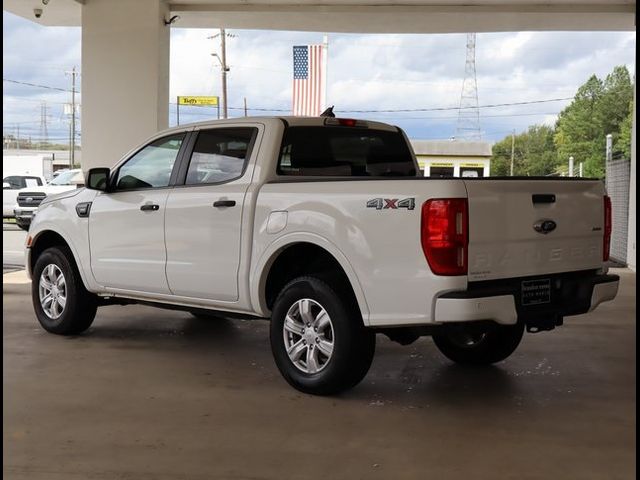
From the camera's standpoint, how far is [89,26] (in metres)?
11.5

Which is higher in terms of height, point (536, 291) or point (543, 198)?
point (543, 198)

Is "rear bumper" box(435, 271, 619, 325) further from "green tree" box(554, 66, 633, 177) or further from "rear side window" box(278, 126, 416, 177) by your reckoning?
"green tree" box(554, 66, 633, 177)

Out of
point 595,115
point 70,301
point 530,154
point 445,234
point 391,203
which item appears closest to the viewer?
point 445,234

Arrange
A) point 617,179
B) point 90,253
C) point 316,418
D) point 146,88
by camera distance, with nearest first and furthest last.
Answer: point 316,418 → point 90,253 → point 146,88 → point 617,179

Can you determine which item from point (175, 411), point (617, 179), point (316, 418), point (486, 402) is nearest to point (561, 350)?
point (486, 402)

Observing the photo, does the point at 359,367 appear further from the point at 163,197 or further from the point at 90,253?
the point at 90,253

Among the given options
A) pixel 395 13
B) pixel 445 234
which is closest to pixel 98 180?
pixel 445 234

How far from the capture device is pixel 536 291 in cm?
476

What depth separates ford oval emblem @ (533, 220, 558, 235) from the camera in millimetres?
4723

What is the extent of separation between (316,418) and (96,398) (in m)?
1.53

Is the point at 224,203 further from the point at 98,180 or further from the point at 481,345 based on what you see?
the point at 481,345

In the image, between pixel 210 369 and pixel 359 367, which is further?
pixel 210 369

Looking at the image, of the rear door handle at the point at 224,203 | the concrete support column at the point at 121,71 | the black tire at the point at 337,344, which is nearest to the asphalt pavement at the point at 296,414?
the black tire at the point at 337,344

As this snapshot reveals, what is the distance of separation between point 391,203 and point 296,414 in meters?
1.45
